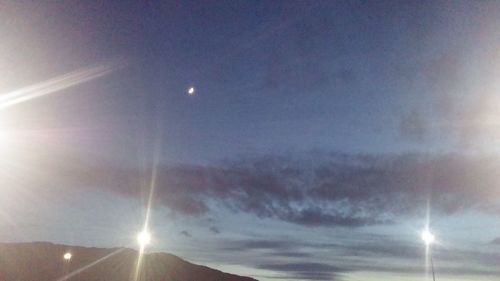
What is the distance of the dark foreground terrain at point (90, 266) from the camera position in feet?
430

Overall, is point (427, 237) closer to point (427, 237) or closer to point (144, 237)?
point (427, 237)

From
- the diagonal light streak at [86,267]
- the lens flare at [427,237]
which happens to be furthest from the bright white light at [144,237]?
the diagonal light streak at [86,267]

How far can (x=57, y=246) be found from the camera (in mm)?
176375

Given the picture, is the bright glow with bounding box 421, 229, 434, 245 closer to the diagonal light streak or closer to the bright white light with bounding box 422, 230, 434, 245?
the bright white light with bounding box 422, 230, 434, 245

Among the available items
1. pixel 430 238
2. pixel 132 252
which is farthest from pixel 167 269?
pixel 430 238

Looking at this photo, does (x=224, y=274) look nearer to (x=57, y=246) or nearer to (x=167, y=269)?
(x=167, y=269)

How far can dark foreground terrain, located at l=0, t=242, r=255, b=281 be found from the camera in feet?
430

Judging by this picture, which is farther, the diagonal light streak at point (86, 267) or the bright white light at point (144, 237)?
the diagonal light streak at point (86, 267)

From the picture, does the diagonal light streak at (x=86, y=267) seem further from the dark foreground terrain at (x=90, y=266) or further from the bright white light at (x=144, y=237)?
the bright white light at (x=144, y=237)

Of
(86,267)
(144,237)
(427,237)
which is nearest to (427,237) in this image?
(427,237)

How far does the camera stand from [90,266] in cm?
14300

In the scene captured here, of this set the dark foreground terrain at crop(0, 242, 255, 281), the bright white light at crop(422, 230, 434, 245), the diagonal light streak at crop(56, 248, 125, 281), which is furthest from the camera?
the dark foreground terrain at crop(0, 242, 255, 281)

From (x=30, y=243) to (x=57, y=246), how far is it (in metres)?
10.0

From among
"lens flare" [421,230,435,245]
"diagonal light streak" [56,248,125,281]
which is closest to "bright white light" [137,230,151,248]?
"lens flare" [421,230,435,245]
